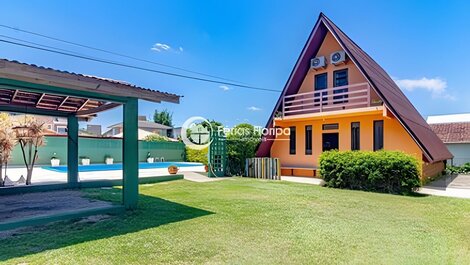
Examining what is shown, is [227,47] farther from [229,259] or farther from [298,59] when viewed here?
[229,259]

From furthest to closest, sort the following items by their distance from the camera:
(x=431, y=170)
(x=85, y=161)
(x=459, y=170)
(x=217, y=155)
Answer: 1. (x=85, y=161)
2. (x=459, y=170)
3. (x=217, y=155)
4. (x=431, y=170)

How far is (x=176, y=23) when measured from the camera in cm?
2417

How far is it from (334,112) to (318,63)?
3329 millimetres

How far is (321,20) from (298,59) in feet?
7.78

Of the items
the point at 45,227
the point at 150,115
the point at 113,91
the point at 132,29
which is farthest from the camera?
the point at 150,115

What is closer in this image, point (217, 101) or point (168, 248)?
point (168, 248)

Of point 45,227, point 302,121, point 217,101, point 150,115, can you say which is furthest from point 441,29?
point 150,115

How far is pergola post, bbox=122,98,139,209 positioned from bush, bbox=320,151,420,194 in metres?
8.34

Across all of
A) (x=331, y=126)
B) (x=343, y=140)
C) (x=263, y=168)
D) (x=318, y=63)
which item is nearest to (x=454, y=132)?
(x=343, y=140)

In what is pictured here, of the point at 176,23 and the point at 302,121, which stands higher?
the point at 176,23

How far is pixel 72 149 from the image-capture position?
1085 centimetres

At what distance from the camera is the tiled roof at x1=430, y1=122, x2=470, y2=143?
2253 centimetres

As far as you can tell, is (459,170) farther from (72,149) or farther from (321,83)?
(72,149)

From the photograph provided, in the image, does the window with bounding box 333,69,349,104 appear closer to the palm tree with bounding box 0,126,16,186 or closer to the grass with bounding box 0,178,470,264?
the grass with bounding box 0,178,470,264
